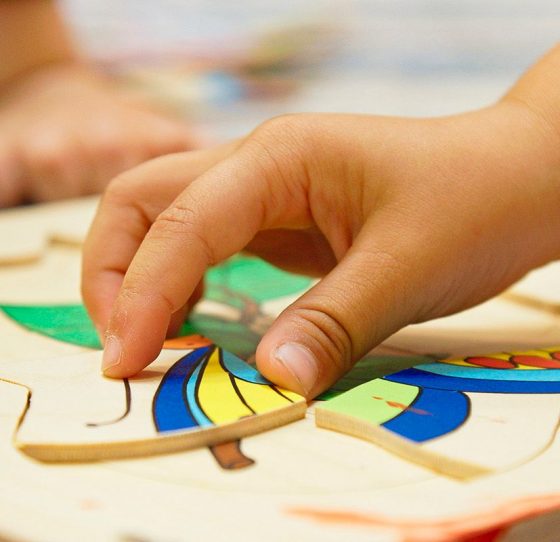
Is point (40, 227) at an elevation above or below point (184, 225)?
below

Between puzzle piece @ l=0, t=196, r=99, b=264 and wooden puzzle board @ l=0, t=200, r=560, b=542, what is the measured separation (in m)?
0.42

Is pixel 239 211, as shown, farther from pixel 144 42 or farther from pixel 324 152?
pixel 144 42

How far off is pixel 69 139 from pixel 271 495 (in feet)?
2.78

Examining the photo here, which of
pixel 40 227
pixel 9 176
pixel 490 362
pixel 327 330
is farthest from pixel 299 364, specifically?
pixel 9 176

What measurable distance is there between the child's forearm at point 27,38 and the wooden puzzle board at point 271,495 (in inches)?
38.6

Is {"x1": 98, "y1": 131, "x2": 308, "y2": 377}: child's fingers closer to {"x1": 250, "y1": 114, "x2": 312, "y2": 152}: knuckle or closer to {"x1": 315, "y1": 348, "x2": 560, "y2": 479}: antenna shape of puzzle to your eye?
{"x1": 250, "y1": 114, "x2": 312, "y2": 152}: knuckle

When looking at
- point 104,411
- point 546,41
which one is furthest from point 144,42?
point 104,411

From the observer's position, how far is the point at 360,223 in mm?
558

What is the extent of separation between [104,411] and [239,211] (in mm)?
158

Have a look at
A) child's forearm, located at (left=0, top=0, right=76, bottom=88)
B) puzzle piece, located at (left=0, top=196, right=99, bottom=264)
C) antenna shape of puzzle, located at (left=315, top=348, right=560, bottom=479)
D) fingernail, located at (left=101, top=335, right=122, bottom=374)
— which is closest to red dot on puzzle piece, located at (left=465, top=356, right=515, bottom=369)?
antenna shape of puzzle, located at (left=315, top=348, right=560, bottom=479)

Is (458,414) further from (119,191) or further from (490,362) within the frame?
(119,191)

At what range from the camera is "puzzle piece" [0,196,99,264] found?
852 millimetres

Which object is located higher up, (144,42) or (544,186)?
(544,186)

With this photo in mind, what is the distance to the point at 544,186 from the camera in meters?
0.55
